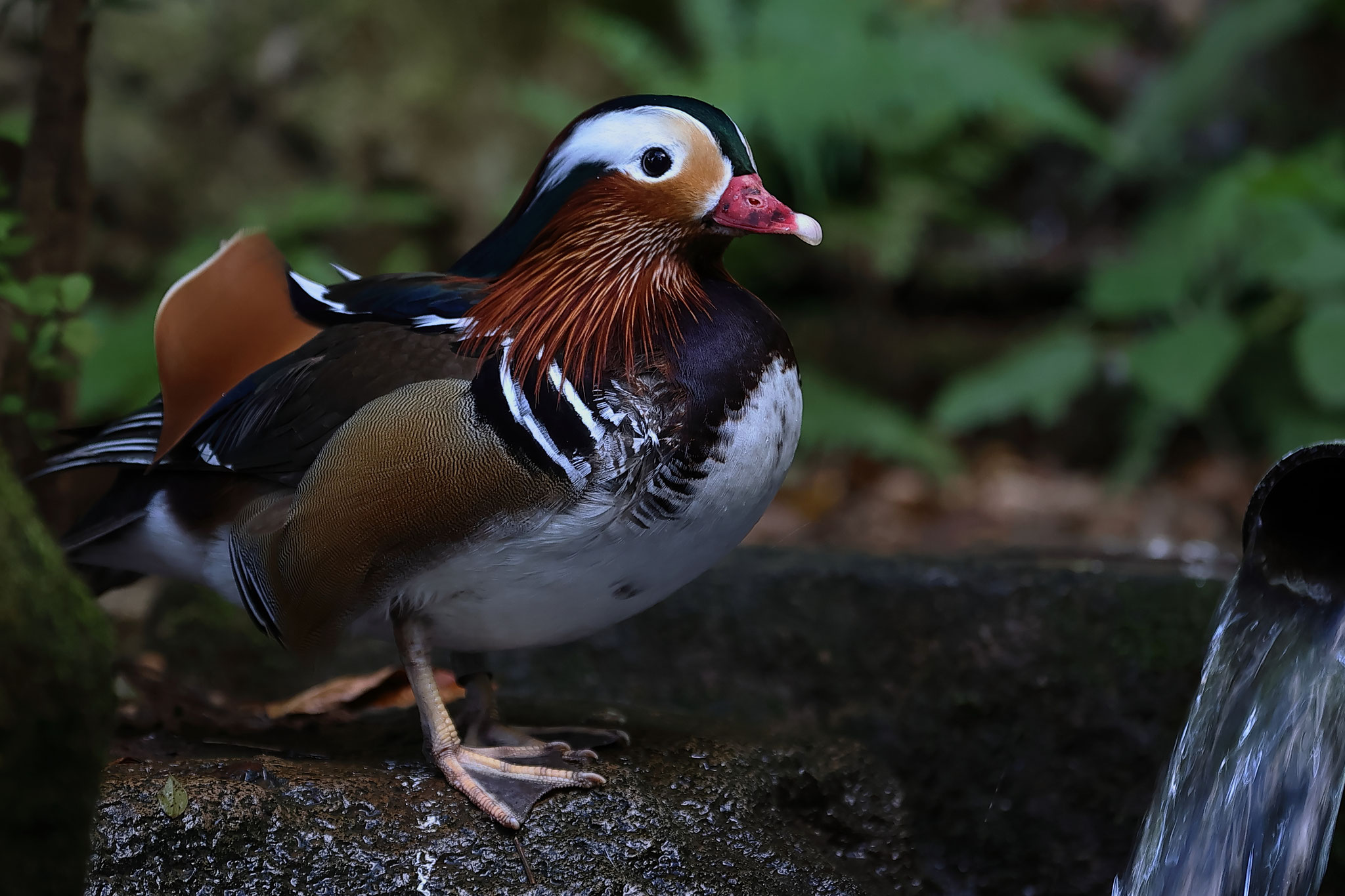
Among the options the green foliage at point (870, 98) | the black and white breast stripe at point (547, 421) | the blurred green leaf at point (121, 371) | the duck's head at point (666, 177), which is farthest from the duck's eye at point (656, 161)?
the green foliage at point (870, 98)

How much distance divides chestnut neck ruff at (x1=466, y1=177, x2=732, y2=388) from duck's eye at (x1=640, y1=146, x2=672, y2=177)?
0.03 metres

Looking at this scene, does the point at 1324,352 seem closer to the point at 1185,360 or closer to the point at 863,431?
the point at 1185,360

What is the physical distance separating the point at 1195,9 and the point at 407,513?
649 cm

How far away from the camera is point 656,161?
187 cm

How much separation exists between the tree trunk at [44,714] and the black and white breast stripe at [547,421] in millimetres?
603

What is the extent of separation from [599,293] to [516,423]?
0.79 ft

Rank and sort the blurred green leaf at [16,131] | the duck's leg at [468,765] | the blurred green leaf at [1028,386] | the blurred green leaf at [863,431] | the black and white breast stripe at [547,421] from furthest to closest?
the blurred green leaf at [863,431] → the blurred green leaf at [1028,386] → the blurred green leaf at [16,131] → the duck's leg at [468,765] → the black and white breast stripe at [547,421]

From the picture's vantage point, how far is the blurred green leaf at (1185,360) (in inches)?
188

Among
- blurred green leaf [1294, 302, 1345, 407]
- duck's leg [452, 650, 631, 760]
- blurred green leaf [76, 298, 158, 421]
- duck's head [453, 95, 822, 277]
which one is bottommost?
blurred green leaf [76, 298, 158, 421]

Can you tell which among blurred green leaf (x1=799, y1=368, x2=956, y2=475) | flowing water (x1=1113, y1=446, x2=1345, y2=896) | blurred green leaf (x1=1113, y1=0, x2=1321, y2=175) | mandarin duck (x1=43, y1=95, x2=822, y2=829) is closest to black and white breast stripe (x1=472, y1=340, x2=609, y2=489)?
mandarin duck (x1=43, y1=95, x2=822, y2=829)

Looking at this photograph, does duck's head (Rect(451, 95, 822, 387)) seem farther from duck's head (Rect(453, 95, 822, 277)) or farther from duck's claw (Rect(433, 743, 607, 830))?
duck's claw (Rect(433, 743, 607, 830))

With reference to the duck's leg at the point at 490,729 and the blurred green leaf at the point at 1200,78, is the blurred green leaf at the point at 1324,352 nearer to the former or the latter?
the blurred green leaf at the point at 1200,78

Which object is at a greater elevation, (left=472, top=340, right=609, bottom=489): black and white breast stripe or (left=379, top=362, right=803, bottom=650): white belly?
(left=472, top=340, right=609, bottom=489): black and white breast stripe

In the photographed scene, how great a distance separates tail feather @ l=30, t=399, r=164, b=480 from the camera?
7.13 ft
